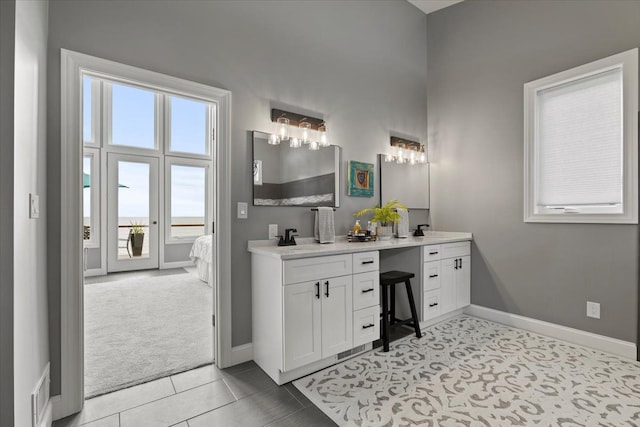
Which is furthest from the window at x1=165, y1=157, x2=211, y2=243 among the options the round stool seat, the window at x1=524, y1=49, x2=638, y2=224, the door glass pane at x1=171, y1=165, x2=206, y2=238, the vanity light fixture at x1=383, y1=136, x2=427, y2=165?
the window at x1=524, y1=49, x2=638, y2=224

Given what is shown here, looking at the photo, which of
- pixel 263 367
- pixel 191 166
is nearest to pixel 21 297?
pixel 263 367

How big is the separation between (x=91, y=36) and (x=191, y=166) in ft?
15.9

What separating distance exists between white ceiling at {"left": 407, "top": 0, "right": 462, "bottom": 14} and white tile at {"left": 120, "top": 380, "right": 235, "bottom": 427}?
176 inches

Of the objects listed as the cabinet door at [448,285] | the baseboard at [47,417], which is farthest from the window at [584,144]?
the baseboard at [47,417]

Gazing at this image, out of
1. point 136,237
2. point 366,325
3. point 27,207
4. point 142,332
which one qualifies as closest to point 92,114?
point 136,237

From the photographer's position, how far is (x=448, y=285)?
3.21m

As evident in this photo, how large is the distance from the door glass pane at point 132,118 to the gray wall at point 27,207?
456 cm

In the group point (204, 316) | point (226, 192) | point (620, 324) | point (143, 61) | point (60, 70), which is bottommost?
point (204, 316)

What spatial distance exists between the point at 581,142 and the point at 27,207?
391 cm

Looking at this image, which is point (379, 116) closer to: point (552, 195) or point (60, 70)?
point (552, 195)

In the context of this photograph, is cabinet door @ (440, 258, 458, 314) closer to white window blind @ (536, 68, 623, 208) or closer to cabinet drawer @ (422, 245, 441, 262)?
cabinet drawer @ (422, 245, 441, 262)

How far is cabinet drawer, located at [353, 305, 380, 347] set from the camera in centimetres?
241

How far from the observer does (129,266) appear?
19.1ft

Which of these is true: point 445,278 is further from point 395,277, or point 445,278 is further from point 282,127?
point 282,127
